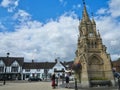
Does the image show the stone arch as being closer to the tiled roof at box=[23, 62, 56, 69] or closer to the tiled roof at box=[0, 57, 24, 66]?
the tiled roof at box=[0, 57, 24, 66]

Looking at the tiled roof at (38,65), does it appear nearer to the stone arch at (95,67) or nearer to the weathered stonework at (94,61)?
the weathered stonework at (94,61)

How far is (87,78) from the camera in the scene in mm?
32188

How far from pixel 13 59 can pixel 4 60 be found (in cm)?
387

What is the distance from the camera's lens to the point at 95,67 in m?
33.4

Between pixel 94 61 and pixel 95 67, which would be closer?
pixel 95 67

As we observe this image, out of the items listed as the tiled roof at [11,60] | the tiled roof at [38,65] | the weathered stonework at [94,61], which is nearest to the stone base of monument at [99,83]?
the weathered stonework at [94,61]

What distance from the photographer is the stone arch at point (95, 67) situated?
1307 inches

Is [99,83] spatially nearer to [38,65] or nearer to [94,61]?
[94,61]

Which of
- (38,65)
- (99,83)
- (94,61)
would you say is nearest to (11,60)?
(38,65)

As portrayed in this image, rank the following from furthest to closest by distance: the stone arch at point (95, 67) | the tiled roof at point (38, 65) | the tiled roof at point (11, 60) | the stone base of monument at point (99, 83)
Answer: the tiled roof at point (38, 65) < the tiled roof at point (11, 60) < the stone arch at point (95, 67) < the stone base of monument at point (99, 83)

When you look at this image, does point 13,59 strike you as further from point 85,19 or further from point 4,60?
point 85,19

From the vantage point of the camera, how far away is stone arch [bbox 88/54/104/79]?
109ft

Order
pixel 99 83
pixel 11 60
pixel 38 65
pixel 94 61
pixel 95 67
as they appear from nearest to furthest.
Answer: pixel 99 83 < pixel 95 67 < pixel 94 61 < pixel 11 60 < pixel 38 65

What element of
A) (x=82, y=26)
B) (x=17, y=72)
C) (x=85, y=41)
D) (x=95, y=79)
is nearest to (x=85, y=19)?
(x=82, y=26)
